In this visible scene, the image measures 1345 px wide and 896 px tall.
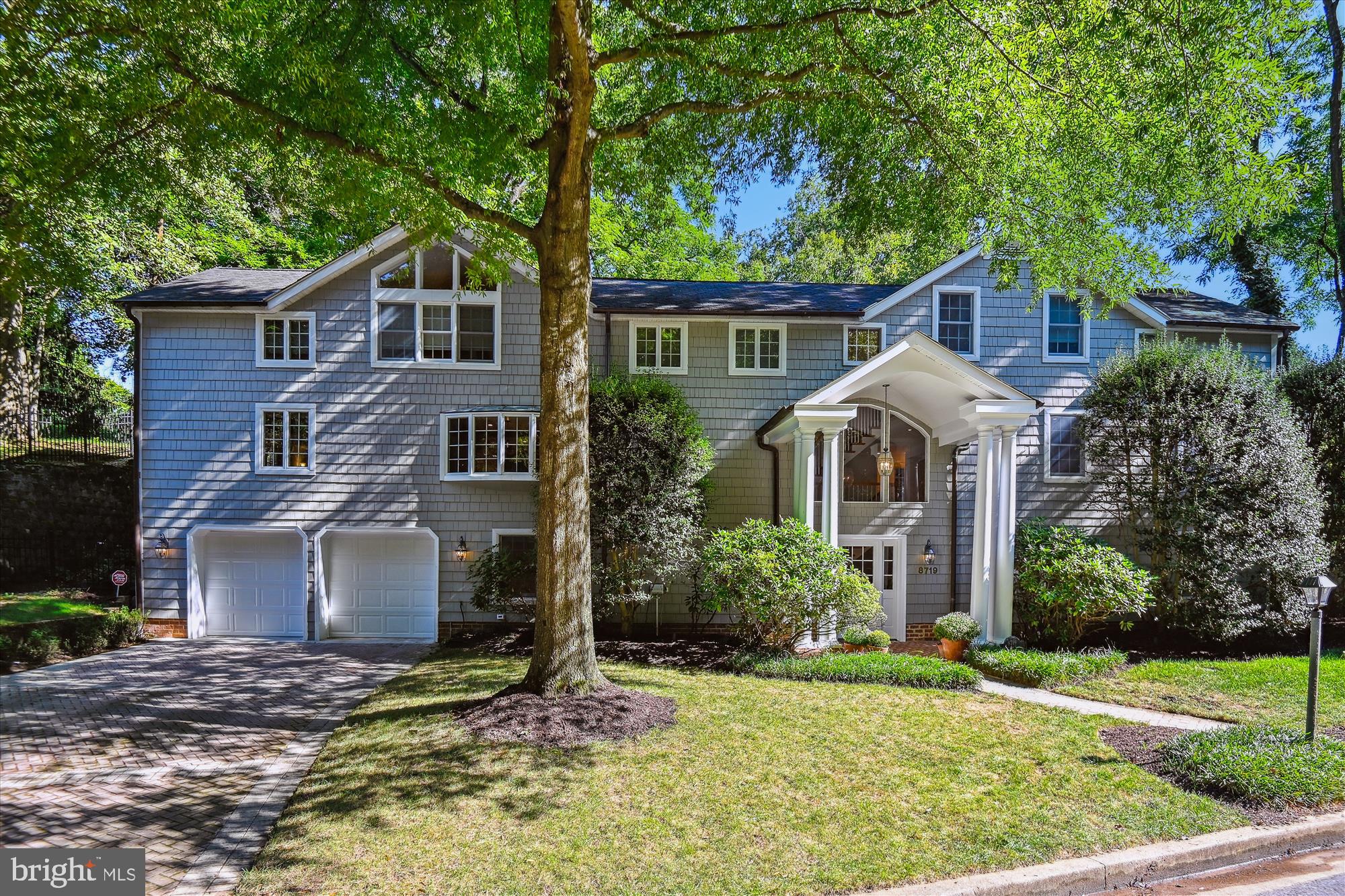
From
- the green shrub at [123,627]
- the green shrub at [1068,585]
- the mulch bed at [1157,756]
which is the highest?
the green shrub at [1068,585]

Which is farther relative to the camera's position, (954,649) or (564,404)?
(954,649)

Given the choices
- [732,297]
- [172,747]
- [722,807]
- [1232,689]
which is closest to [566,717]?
[722,807]

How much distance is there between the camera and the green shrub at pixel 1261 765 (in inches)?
219

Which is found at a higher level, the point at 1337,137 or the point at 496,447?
the point at 1337,137

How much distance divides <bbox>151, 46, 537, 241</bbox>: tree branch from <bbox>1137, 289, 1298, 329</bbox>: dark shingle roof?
12.6m

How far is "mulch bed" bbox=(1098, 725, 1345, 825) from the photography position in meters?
5.36

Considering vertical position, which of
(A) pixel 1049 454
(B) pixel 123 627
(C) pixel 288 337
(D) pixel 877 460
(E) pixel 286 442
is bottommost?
(B) pixel 123 627

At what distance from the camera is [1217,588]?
34.8 feet

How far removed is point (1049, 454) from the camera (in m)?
13.3

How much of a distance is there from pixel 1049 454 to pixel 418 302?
42.0 ft

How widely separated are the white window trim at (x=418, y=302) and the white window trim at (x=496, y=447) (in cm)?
95

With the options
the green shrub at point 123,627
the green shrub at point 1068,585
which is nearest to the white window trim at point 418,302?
the green shrub at point 123,627

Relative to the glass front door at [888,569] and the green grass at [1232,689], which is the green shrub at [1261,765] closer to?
the green grass at [1232,689]

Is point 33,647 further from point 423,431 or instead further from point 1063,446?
point 1063,446
